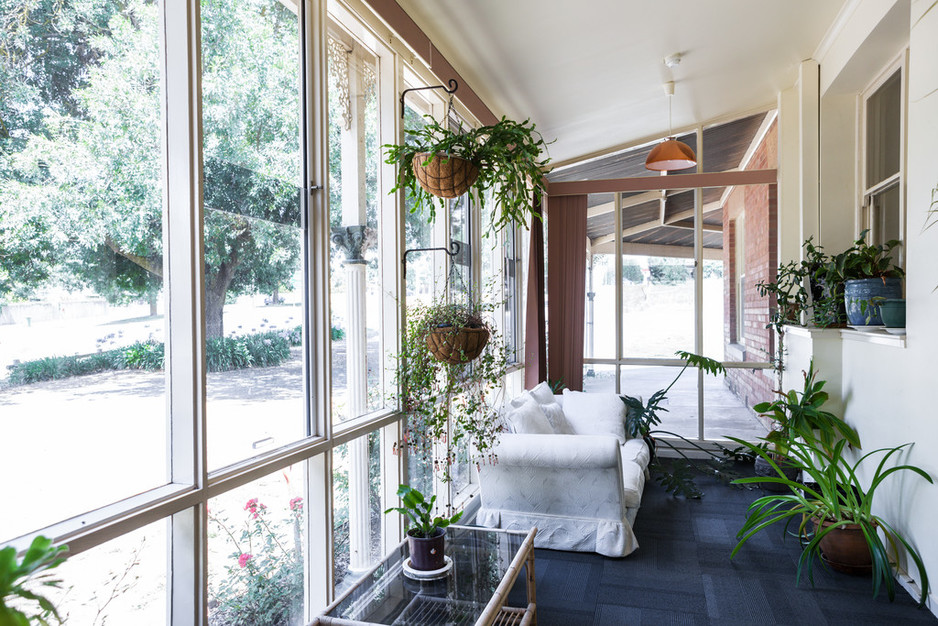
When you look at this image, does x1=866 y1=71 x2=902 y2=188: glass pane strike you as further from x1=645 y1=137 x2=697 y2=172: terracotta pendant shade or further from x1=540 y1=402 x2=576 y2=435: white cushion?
x1=540 y1=402 x2=576 y2=435: white cushion

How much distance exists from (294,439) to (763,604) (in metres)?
2.26

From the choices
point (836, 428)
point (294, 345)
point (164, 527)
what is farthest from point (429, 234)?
point (836, 428)

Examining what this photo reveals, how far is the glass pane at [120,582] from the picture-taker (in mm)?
1393

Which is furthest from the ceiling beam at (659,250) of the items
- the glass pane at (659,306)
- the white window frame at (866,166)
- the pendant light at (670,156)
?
the white window frame at (866,166)

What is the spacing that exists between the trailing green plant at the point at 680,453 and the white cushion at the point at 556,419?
27.3 inches

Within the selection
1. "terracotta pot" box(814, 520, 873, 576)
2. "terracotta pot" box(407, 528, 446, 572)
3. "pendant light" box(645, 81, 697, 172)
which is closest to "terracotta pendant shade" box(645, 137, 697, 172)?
"pendant light" box(645, 81, 697, 172)

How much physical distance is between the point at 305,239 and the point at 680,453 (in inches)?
158

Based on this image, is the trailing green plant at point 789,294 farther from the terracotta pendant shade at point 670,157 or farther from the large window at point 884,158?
the terracotta pendant shade at point 670,157

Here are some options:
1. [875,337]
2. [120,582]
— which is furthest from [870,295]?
[120,582]

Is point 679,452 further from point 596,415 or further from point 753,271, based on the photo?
point 753,271

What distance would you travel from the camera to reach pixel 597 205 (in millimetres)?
6184

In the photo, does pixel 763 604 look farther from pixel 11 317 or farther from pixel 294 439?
pixel 11 317

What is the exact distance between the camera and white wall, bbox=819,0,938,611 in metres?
2.64

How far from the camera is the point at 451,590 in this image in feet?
7.01
